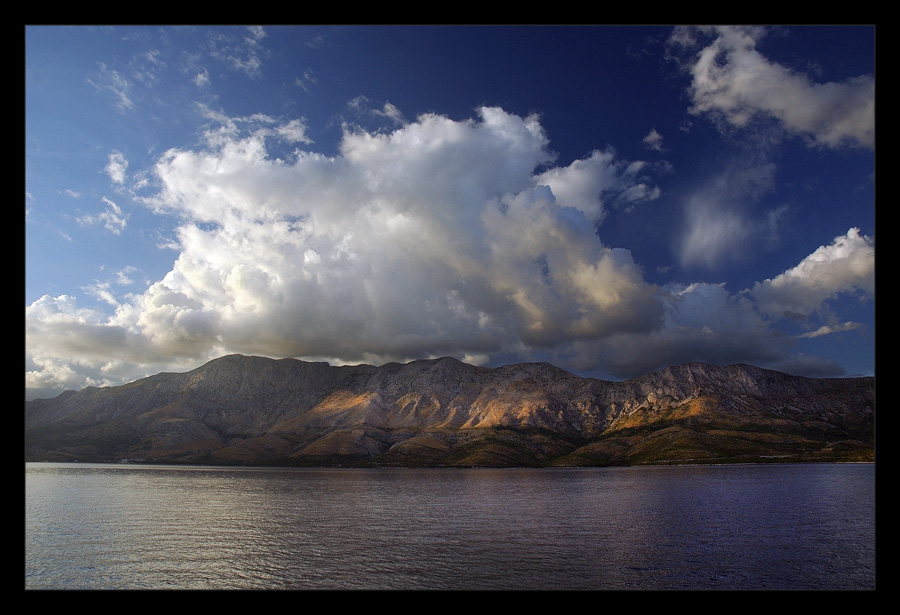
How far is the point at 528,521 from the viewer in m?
75.4

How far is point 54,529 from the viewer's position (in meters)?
69.8
